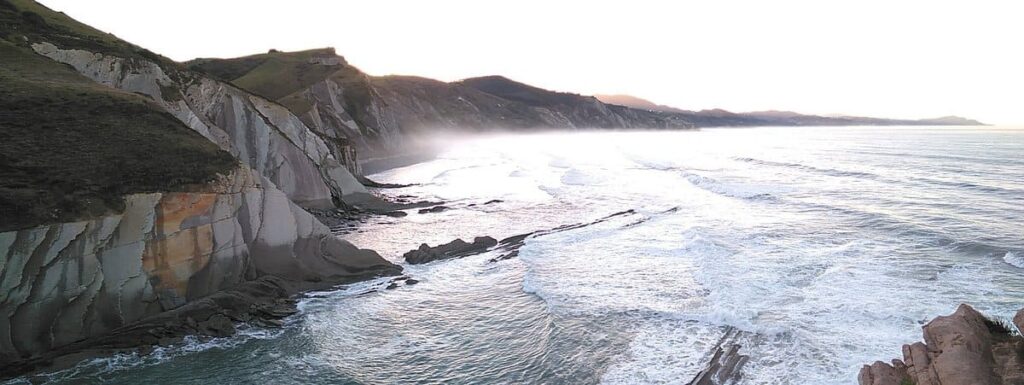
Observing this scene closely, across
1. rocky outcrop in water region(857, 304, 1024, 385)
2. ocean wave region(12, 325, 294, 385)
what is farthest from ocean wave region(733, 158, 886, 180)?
ocean wave region(12, 325, 294, 385)

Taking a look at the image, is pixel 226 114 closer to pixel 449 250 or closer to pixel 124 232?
pixel 449 250

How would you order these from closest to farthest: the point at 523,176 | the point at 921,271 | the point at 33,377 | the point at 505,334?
1. the point at 33,377
2. the point at 505,334
3. the point at 921,271
4. the point at 523,176

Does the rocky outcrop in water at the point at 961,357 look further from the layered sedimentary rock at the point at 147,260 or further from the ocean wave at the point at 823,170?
the ocean wave at the point at 823,170

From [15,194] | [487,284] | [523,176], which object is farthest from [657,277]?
[523,176]

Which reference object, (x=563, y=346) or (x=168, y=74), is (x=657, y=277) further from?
(x=168, y=74)

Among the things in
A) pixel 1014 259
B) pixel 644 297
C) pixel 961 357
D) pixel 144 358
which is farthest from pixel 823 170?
pixel 144 358

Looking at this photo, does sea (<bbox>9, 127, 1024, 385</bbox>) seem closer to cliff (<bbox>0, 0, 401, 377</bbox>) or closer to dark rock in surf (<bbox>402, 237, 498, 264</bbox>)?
dark rock in surf (<bbox>402, 237, 498, 264</bbox>)
